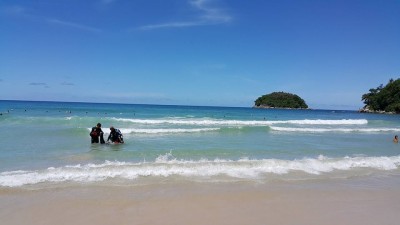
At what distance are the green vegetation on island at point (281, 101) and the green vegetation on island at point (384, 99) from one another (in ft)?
127

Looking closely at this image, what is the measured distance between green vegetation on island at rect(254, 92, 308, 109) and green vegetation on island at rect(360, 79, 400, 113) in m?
38.8

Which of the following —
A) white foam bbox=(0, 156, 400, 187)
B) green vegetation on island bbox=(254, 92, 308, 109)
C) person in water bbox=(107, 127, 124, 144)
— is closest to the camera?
white foam bbox=(0, 156, 400, 187)

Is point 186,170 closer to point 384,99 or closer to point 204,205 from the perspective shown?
point 204,205

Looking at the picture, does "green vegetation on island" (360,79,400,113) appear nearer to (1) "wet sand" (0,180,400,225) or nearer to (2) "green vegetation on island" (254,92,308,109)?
(2) "green vegetation on island" (254,92,308,109)

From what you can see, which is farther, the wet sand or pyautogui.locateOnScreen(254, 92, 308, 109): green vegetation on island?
pyautogui.locateOnScreen(254, 92, 308, 109): green vegetation on island

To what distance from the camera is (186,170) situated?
10.0m

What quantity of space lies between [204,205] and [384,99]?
329 ft

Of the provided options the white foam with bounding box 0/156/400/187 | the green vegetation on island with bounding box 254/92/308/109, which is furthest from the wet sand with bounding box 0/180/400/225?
the green vegetation on island with bounding box 254/92/308/109

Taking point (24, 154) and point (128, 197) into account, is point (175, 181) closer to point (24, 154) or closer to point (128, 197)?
point (128, 197)

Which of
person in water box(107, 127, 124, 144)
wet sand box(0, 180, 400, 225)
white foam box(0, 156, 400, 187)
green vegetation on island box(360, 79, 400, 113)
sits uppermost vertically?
green vegetation on island box(360, 79, 400, 113)

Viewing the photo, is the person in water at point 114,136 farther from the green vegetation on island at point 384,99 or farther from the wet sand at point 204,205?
the green vegetation on island at point 384,99

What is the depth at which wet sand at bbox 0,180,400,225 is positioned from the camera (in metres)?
6.10

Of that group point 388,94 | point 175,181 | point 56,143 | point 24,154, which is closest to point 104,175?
point 175,181

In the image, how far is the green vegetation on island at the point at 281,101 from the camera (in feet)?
465
